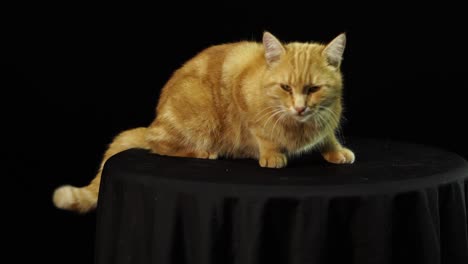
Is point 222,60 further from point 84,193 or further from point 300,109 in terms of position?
point 84,193

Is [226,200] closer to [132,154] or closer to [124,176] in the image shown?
[124,176]

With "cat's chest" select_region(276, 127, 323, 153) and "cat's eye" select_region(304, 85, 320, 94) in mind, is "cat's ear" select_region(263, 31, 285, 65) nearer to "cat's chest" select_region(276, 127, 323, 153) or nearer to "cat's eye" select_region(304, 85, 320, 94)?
"cat's eye" select_region(304, 85, 320, 94)

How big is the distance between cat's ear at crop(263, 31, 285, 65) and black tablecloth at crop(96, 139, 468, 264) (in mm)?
519

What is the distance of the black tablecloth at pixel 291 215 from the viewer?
8.05 feet

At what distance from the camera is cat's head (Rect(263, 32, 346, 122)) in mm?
2758

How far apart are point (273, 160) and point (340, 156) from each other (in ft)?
1.18

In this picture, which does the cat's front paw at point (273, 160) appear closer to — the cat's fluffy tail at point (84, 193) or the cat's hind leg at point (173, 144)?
the cat's hind leg at point (173, 144)

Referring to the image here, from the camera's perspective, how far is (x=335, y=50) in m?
2.86

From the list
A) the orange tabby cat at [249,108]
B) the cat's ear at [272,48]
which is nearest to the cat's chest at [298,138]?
the orange tabby cat at [249,108]

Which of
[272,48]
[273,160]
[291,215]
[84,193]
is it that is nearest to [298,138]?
[273,160]

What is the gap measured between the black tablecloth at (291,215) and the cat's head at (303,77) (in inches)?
11.6

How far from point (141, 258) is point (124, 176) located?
0.37 meters

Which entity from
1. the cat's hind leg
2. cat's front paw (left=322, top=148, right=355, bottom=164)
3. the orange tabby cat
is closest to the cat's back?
the orange tabby cat

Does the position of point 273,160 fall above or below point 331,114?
below
